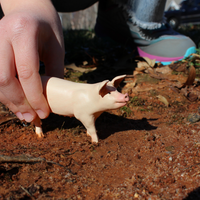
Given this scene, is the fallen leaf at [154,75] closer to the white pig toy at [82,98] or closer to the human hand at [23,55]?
the white pig toy at [82,98]

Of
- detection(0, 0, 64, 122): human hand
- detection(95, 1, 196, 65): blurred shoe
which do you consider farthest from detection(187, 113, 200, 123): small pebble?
detection(95, 1, 196, 65): blurred shoe

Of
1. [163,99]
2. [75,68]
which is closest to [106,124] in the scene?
[163,99]

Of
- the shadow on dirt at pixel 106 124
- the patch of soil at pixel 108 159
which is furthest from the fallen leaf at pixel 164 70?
the shadow on dirt at pixel 106 124

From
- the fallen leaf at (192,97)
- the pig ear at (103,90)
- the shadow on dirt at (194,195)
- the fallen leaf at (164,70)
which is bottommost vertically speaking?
the fallen leaf at (164,70)

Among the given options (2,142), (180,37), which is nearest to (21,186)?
(2,142)

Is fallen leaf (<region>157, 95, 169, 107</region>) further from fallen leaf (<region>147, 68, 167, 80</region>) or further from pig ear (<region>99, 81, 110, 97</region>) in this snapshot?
pig ear (<region>99, 81, 110, 97</region>)

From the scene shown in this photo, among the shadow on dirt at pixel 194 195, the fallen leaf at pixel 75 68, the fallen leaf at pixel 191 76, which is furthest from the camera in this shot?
the fallen leaf at pixel 75 68

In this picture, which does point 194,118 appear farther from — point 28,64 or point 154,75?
point 28,64
